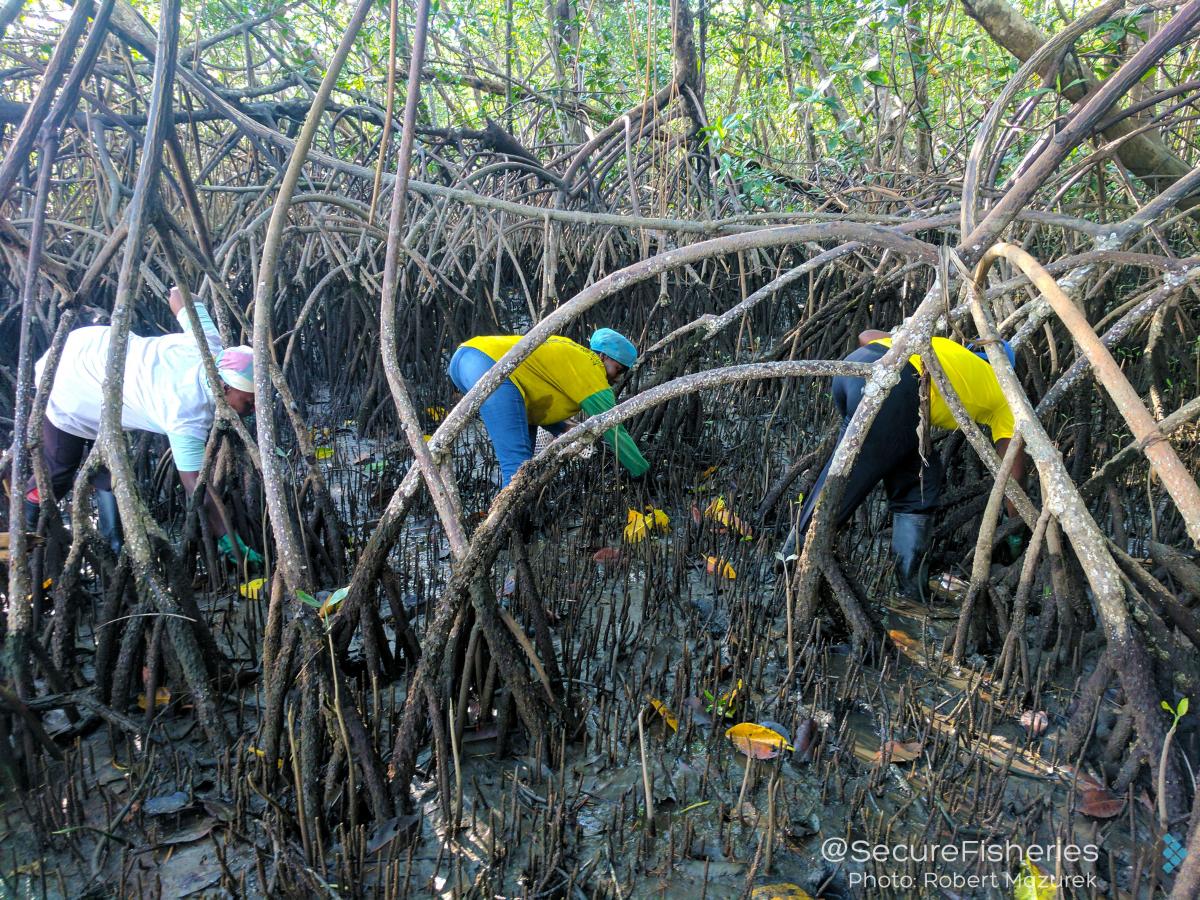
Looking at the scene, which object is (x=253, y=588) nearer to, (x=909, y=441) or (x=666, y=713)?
(x=666, y=713)

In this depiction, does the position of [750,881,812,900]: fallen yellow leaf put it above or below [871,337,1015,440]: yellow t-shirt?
below

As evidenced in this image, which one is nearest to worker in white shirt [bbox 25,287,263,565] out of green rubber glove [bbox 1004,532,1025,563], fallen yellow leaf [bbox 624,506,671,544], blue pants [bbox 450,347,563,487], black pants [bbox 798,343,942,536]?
blue pants [bbox 450,347,563,487]

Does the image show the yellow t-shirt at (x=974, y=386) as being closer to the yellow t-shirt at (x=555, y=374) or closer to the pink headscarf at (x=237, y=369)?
the yellow t-shirt at (x=555, y=374)

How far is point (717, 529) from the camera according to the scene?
3.72m

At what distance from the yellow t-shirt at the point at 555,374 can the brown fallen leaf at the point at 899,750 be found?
74.5 inches

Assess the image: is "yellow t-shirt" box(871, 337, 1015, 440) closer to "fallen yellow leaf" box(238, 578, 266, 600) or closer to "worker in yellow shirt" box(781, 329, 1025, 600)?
"worker in yellow shirt" box(781, 329, 1025, 600)

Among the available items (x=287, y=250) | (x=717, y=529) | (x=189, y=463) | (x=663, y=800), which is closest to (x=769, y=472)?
(x=717, y=529)

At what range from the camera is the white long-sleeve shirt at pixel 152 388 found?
9.59 feet

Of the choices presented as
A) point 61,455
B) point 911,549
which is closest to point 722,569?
point 911,549

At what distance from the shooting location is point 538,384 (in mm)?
3463

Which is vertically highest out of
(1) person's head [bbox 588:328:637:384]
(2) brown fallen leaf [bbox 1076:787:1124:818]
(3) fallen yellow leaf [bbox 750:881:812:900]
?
(1) person's head [bbox 588:328:637:384]

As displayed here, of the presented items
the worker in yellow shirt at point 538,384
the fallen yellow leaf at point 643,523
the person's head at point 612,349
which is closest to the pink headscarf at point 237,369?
the worker in yellow shirt at point 538,384

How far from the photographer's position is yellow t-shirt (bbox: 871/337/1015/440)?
115 inches

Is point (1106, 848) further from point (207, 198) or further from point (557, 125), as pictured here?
point (207, 198)
